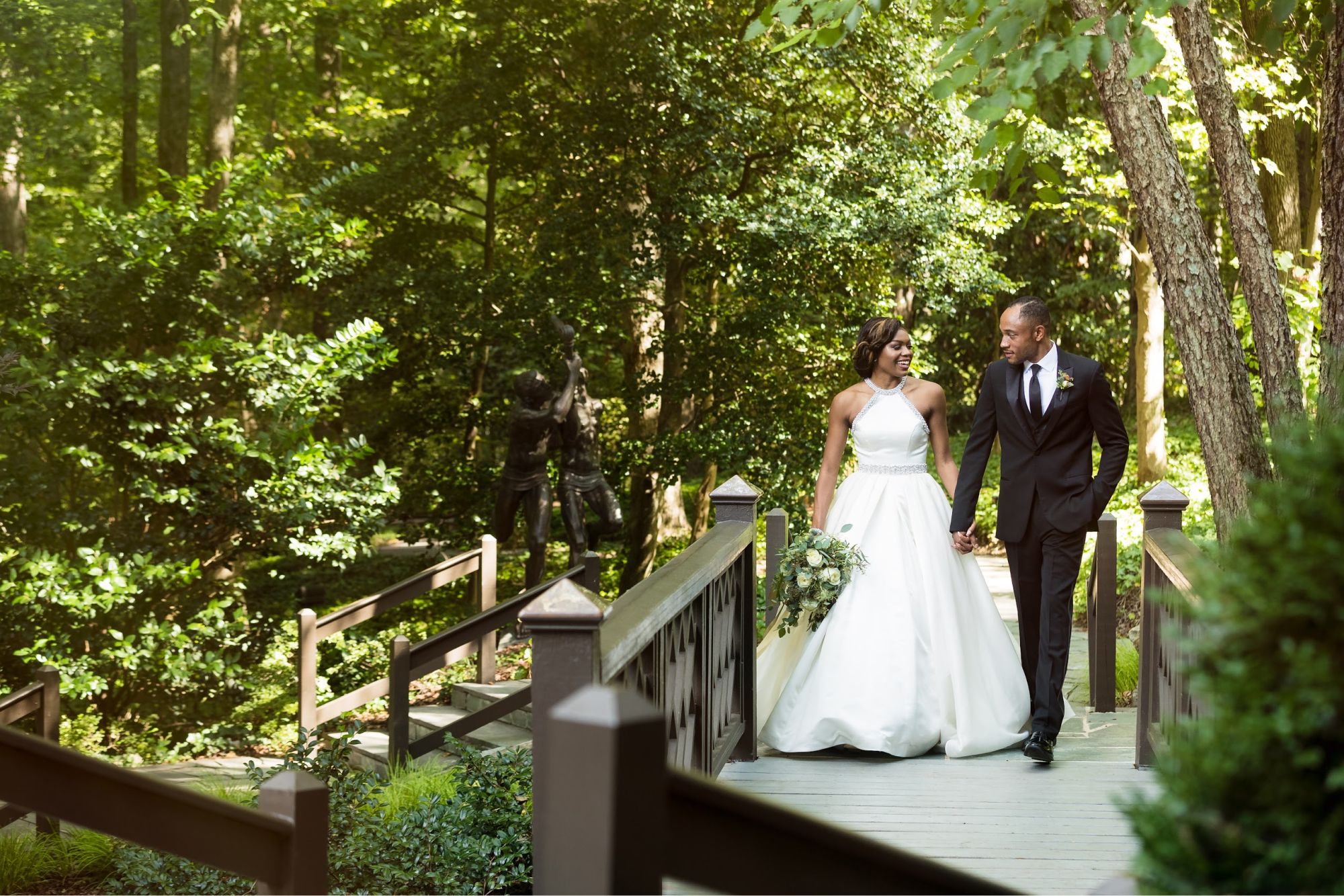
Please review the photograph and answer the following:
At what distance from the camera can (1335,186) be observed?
195 inches

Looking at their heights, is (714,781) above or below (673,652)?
above

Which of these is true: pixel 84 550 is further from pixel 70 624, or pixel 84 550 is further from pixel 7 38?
pixel 7 38

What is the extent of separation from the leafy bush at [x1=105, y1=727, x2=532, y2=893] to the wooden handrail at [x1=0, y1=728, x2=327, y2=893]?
297 centimetres

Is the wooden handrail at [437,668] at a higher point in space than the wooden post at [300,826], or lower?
lower

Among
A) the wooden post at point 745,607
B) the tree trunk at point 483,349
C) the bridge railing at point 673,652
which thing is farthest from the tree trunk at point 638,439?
the bridge railing at point 673,652

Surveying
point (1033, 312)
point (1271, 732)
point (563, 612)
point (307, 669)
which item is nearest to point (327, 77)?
point (307, 669)

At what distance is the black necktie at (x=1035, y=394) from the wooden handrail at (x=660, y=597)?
149 centimetres

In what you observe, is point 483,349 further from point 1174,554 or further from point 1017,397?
point 1174,554

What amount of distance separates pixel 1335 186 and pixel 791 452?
27.1 feet

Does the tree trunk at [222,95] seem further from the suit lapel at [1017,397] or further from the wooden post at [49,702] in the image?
the suit lapel at [1017,397]

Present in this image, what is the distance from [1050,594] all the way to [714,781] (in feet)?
14.6

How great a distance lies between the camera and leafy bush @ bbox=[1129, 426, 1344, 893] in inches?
55.7

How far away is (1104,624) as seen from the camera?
7.67m

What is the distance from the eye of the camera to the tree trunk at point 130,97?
15.7 metres
